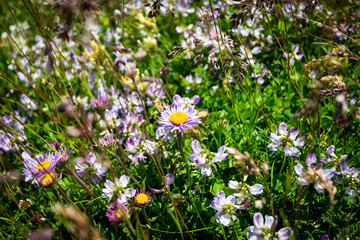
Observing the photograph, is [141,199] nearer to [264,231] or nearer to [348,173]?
[264,231]

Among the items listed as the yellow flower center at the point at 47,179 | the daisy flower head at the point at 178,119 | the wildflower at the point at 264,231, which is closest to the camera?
the wildflower at the point at 264,231

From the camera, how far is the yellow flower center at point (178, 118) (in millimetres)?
1274

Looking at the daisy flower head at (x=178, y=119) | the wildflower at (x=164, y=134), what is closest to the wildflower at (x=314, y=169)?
the daisy flower head at (x=178, y=119)

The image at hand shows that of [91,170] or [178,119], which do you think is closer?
[178,119]

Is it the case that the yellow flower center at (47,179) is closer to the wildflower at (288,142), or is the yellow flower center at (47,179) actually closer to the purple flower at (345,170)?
the wildflower at (288,142)

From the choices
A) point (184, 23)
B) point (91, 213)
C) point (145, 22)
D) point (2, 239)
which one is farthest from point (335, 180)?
point (184, 23)

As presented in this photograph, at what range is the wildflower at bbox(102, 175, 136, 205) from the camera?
134 centimetres

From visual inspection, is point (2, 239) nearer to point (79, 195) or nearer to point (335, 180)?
point (79, 195)

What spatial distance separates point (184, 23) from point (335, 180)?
208 cm

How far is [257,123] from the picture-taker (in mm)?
1847

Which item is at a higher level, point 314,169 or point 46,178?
point 46,178

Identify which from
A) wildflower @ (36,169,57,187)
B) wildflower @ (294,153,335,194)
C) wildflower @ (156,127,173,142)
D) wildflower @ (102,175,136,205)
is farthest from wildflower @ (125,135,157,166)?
wildflower @ (294,153,335,194)

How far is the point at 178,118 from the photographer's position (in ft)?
4.22

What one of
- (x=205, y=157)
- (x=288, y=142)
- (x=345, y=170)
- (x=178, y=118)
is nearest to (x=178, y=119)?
(x=178, y=118)
